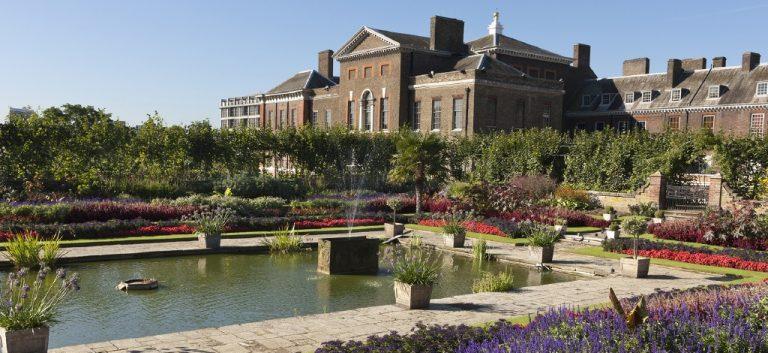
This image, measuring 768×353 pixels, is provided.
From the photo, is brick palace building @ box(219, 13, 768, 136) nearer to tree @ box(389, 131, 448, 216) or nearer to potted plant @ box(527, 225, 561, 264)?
tree @ box(389, 131, 448, 216)

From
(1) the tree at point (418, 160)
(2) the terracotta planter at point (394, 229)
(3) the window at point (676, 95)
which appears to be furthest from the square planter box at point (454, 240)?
(3) the window at point (676, 95)

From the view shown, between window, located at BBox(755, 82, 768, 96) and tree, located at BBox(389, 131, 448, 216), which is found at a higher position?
window, located at BBox(755, 82, 768, 96)

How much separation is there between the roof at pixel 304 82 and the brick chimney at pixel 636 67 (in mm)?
24508

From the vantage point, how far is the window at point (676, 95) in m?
46.8

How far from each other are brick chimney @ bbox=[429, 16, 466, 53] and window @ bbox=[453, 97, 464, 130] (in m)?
5.49

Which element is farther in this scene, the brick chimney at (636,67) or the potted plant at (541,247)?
the brick chimney at (636,67)

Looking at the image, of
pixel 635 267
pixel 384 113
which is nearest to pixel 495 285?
pixel 635 267

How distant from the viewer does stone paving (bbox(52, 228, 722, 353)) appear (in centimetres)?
781

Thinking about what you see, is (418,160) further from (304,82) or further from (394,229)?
(304,82)

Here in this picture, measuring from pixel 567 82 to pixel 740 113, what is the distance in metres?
13.5

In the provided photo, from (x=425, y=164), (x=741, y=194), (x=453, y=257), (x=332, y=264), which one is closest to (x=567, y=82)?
(x=741, y=194)

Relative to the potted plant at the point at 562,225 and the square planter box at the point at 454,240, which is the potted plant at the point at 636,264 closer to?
the square planter box at the point at 454,240

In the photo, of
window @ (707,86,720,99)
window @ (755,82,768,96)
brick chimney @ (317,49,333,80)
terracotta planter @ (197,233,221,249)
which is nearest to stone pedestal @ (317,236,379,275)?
terracotta planter @ (197,233,221,249)

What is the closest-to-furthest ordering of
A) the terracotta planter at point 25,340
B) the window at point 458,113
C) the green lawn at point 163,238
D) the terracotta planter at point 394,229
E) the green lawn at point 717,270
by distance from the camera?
the terracotta planter at point 25,340 < the green lawn at point 717,270 < the green lawn at point 163,238 < the terracotta planter at point 394,229 < the window at point 458,113
